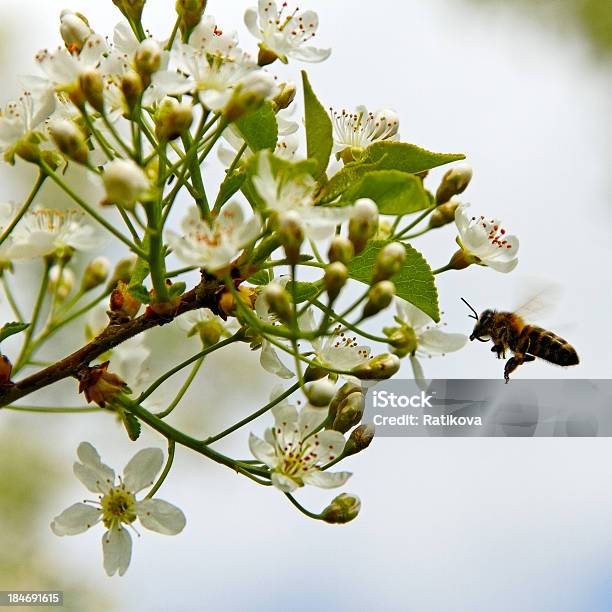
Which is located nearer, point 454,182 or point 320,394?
point 320,394

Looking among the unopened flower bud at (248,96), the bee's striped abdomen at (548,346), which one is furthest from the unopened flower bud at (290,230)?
the bee's striped abdomen at (548,346)

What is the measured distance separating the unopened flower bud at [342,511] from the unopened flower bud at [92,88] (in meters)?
0.53

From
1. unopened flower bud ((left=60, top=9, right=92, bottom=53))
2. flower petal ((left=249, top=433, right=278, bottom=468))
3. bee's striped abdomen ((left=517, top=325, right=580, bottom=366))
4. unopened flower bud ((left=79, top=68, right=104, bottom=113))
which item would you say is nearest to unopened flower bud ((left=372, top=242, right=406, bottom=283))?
flower petal ((left=249, top=433, right=278, bottom=468))

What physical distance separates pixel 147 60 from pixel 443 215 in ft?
1.27

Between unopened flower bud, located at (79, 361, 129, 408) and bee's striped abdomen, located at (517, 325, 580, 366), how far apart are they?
38.9 inches

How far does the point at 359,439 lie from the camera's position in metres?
1.11

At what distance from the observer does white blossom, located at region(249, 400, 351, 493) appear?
967 millimetres

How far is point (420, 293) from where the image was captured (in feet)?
3.39

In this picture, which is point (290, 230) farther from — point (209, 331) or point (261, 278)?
point (209, 331)

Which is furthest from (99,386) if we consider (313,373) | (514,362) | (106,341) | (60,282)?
(514,362)

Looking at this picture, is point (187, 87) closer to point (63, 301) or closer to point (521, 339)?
point (63, 301)

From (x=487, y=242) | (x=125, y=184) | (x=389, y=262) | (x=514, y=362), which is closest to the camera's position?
(x=125, y=184)

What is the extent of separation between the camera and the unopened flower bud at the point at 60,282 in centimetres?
103

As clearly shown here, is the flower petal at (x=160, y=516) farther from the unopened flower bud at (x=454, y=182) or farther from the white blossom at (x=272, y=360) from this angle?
the unopened flower bud at (x=454, y=182)
